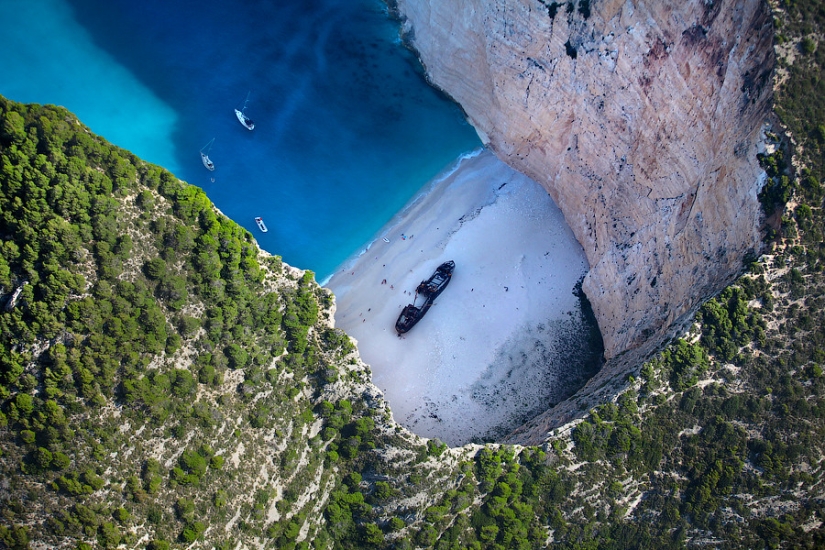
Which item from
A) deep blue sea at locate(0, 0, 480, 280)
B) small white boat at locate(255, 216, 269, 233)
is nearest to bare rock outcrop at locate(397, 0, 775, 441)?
deep blue sea at locate(0, 0, 480, 280)

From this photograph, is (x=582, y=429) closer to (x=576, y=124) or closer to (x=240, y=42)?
(x=576, y=124)

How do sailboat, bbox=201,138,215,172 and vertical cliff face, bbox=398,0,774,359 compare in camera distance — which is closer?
vertical cliff face, bbox=398,0,774,359

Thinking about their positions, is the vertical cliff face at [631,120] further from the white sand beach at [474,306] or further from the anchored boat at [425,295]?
the anchored boat at [425,295]

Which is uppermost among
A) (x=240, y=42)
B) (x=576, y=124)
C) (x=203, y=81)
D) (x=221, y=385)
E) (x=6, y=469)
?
(x=240, y=42)

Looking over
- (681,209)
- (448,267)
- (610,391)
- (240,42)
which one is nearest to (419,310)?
(448,267)

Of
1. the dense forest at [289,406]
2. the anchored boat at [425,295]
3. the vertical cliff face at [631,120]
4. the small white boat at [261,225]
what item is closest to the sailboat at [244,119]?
the small white boat at [261,225]

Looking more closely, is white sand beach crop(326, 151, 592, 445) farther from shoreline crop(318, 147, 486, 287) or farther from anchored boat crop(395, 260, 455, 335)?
anchored boat crop(395, 260, 455, 335)

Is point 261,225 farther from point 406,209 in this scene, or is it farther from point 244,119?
point 406,209
